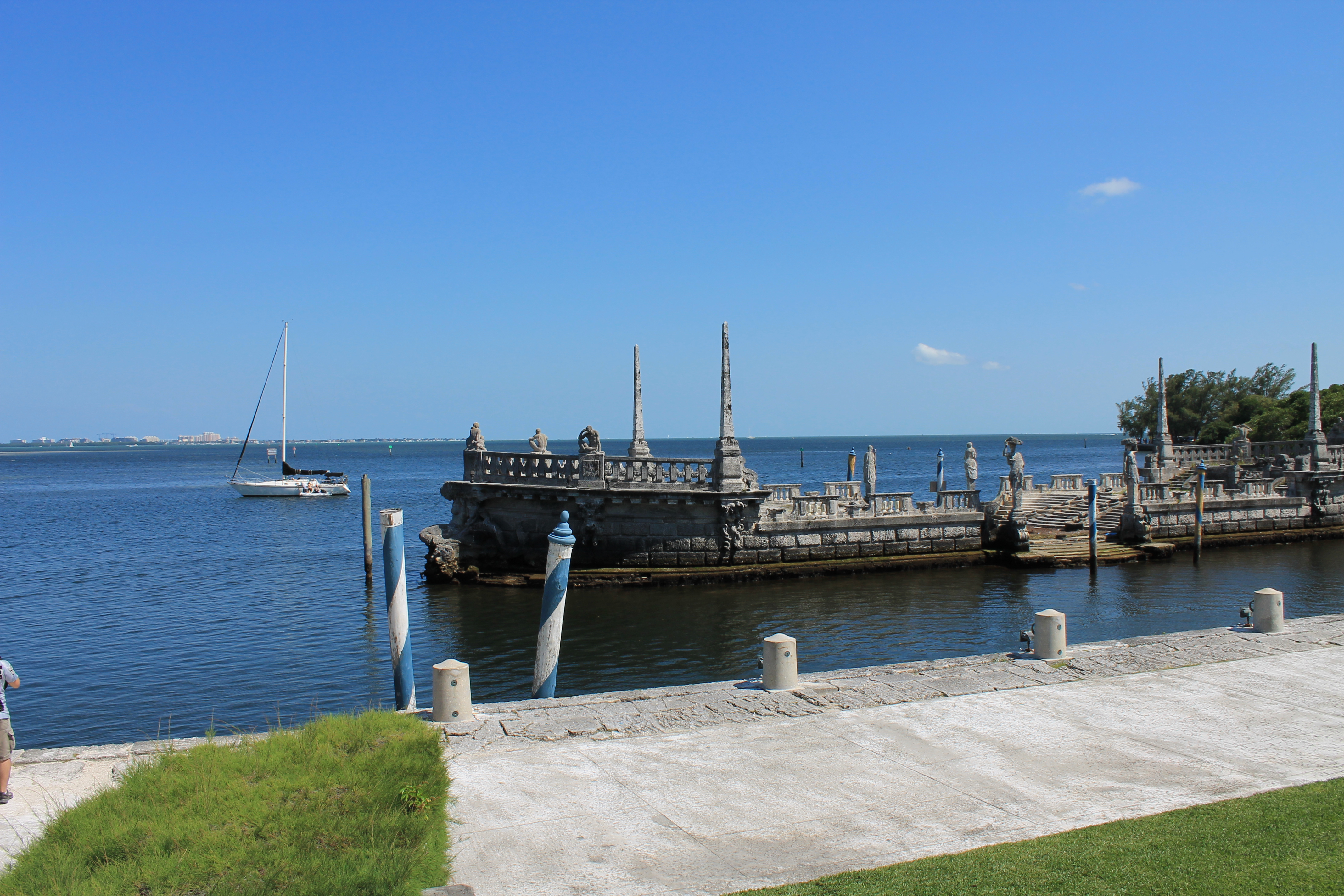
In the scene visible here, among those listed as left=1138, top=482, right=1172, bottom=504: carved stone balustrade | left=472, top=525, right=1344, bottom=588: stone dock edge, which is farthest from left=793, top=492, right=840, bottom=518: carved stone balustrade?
left=1138, top=482, right=1172, bottom=504: carved stone balustrade

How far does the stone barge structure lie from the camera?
26.2 meters

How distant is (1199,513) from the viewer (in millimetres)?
31922

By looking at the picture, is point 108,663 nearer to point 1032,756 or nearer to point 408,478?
point 1032,756

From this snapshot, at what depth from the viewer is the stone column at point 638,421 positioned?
104 ft

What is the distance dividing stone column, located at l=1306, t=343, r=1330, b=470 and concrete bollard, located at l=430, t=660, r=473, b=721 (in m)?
40.7

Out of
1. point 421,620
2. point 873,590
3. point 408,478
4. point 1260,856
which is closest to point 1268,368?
point 873,590

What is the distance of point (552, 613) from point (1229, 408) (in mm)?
71436

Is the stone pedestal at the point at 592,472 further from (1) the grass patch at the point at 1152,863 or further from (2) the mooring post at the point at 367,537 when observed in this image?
(1) the grass patch at the point at 1152,863

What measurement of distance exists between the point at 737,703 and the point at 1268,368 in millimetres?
79770

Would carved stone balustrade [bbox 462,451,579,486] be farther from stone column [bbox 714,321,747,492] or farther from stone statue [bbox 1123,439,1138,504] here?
stone statue [bbox 1123,439,1138,504]

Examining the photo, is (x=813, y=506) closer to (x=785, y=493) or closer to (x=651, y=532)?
(x=785, y=493)

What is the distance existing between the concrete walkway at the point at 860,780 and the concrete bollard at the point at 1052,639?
138 cm

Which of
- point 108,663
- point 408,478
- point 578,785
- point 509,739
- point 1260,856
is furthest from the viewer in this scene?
point 408,478

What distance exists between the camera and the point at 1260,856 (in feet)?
19.1
